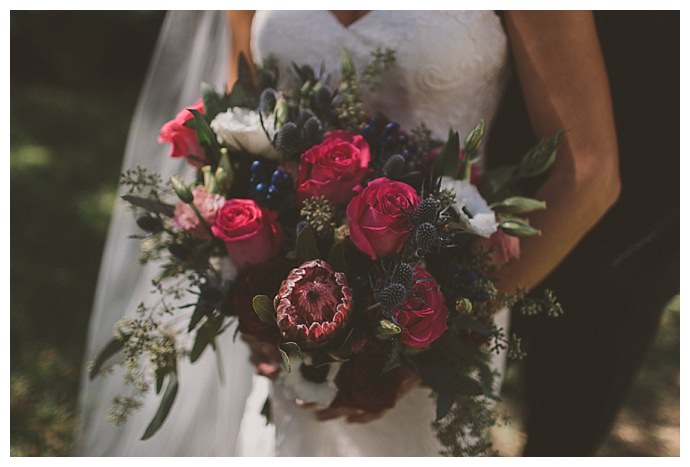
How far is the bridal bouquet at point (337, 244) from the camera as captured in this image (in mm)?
1011

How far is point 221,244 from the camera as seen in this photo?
1.18 metres

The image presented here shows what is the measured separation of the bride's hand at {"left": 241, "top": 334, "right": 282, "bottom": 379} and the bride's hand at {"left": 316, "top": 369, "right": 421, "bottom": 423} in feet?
0.38

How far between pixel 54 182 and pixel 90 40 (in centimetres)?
164

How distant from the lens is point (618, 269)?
1899 millimetres

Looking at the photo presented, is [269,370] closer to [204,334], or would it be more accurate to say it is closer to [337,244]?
[204,334]

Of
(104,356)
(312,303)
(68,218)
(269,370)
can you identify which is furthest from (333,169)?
(68,218)

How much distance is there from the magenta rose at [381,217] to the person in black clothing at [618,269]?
68 centimetres

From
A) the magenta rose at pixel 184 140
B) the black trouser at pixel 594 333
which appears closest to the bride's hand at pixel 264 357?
the magenta rose at pixel 184 140

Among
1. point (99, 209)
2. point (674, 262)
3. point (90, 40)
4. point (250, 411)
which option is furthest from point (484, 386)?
point (90, 40)

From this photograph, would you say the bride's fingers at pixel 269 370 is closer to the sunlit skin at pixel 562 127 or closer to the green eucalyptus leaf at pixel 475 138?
the sunlit skin at pixel 562 127

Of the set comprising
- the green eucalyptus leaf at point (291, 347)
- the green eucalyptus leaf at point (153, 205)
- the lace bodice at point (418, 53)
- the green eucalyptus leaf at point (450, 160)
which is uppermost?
the lace bodice at point (418, 53)

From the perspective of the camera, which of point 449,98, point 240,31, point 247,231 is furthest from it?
point 240,31

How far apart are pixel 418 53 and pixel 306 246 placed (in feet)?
1.75
